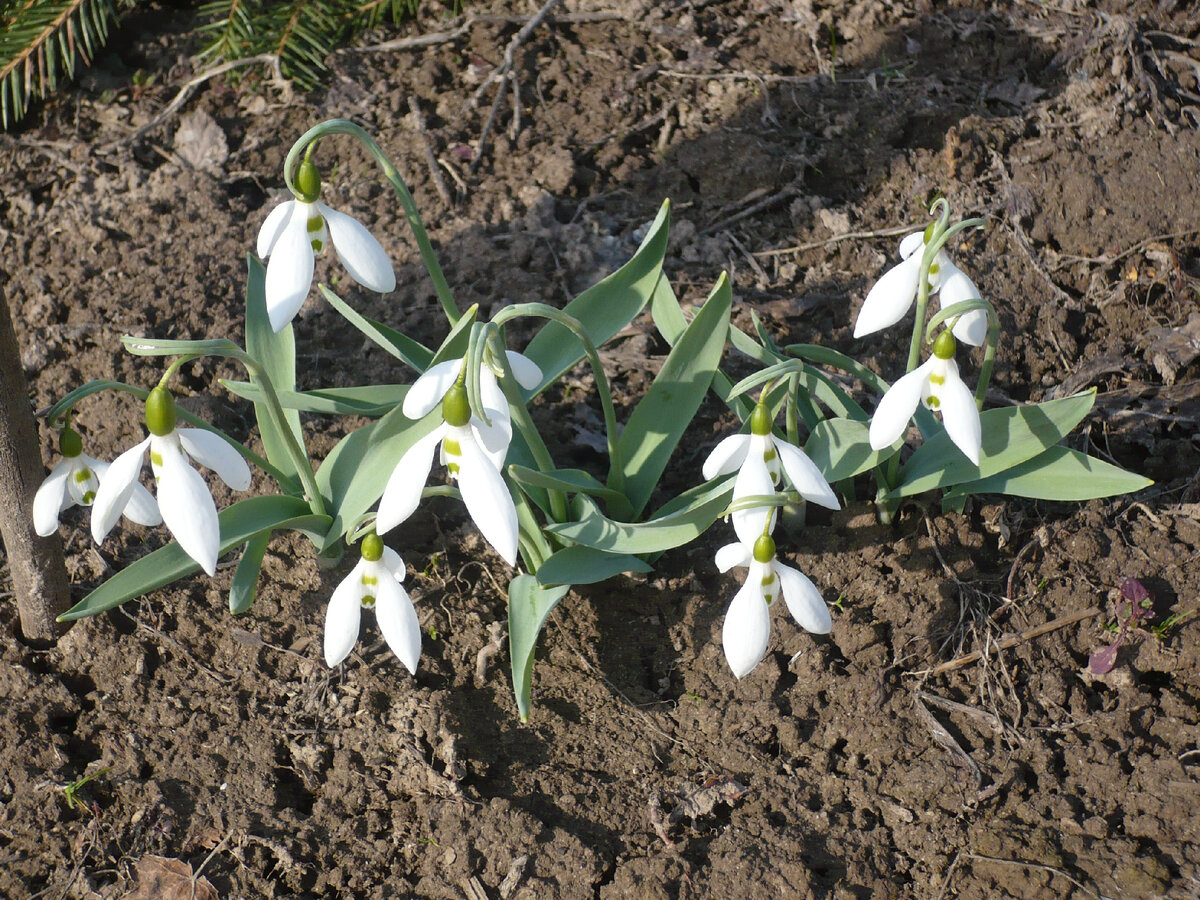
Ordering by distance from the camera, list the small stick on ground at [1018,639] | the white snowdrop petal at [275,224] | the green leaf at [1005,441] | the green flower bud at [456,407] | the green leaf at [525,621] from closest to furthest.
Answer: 1. the green flower bud at [456,407]
2. the white snowdrop petal at [275,224]
3. the green leaf at [525,621]
4. the green leaf at [1005,441]
5. the small stick on ground at [1018,639]

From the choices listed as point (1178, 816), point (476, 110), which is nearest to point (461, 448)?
point (1178, 816)

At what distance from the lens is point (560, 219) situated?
2.79m

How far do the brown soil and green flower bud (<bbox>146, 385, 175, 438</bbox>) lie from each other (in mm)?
734

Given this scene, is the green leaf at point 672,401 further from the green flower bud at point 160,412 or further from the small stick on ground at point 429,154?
the small stick on ground at point 429,154

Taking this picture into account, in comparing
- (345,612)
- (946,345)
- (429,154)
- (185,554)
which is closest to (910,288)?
(946,345)

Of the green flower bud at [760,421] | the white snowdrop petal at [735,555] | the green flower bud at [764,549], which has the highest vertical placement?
the green flower bud at [760,421]

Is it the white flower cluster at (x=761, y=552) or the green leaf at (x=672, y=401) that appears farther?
the green leaf at (x=672, y=401)

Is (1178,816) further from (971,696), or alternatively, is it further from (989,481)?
(989,481)

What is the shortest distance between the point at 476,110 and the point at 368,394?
4.65 feet

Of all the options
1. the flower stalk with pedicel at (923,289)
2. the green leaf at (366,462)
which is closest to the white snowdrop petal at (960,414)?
the flower stalk with pedicel at (923,289)

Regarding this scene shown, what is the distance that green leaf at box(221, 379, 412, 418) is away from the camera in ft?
5.97

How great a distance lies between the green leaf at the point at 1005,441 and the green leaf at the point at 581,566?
57 cm

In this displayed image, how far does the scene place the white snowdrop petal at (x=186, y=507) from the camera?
4.47ft

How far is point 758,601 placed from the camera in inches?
60.2
